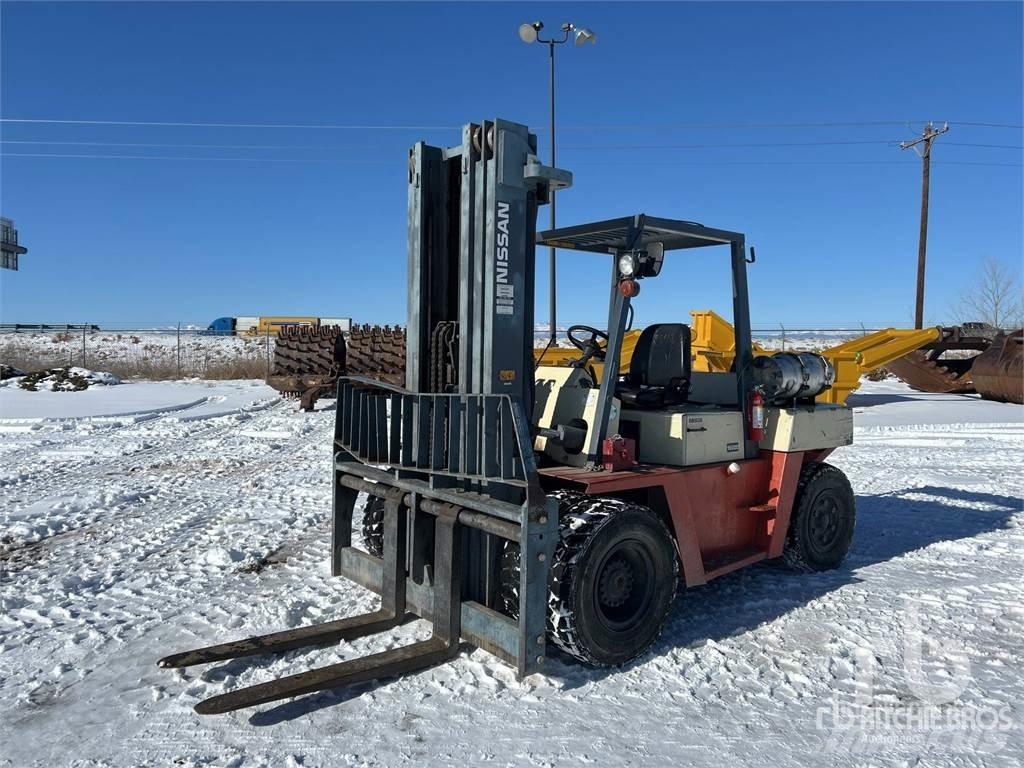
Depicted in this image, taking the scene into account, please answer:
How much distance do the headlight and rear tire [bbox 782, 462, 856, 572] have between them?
239 cm

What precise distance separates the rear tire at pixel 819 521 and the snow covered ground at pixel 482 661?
0.59 ft

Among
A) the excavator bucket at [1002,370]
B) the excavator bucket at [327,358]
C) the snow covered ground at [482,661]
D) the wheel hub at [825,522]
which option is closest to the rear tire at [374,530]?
the snow covered ground at [482,661]

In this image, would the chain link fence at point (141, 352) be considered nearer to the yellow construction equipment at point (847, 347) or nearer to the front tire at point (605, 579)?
the yellow construction equipment at point (847, 347)

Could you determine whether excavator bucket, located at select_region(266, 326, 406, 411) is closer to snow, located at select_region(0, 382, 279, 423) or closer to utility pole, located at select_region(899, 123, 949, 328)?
snow, located at select_region(0, 382, 279, 423)

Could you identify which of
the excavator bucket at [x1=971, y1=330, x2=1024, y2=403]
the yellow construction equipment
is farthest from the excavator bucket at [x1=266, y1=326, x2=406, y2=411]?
the excavator bucket at [x1=971, y1=330, x2=1024, y2=403]

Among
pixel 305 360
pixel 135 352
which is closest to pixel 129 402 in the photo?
pixel 305 360

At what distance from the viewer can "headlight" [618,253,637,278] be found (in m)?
4.65

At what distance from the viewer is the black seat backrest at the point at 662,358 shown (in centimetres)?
536

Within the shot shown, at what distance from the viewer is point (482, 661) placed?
13.7ft

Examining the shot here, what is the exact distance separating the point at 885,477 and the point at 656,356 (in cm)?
634

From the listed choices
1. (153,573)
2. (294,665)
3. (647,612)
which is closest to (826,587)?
(647,612)

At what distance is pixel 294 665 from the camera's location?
4.11 metres

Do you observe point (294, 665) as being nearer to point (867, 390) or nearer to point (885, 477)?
point (885, 477)

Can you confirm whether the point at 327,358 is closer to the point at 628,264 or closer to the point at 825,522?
the point at 825,522
